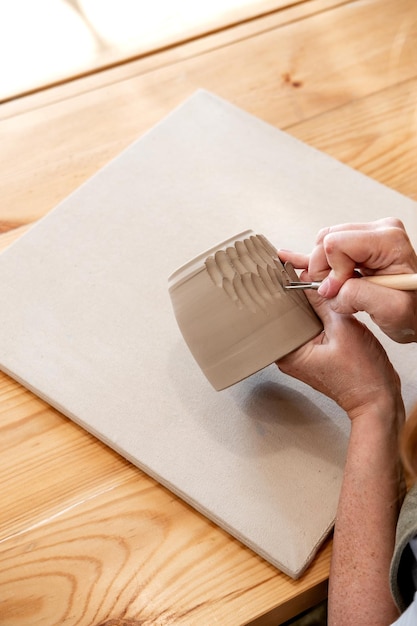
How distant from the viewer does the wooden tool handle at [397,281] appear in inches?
29.0

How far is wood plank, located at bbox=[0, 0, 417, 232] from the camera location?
3.37 ft

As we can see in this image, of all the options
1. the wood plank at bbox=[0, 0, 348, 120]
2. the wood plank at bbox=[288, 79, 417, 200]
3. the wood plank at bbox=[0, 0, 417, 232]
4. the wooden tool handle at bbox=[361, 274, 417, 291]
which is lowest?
the wooden tool handle at bbox=[361, 274, 417, 291]

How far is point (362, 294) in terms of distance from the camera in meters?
0.76

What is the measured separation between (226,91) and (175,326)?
1.36ft

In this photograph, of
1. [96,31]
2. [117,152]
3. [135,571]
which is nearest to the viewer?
[135,571]

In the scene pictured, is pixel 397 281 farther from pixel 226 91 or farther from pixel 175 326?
pixel 226 91

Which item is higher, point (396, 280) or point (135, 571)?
point (396, 280)

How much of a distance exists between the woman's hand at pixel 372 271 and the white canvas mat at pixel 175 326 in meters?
0.11

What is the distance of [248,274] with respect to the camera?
789mm

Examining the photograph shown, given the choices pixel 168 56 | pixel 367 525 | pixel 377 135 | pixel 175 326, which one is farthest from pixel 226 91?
pixel 367 525

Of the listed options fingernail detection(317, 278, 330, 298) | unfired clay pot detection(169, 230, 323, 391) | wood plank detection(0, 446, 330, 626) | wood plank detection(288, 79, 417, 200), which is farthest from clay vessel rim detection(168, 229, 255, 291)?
wood plank detection(288, 79, 417, 200)

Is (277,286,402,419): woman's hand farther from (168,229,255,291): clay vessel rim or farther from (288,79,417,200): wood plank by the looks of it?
(288,79,417,200): wood plank

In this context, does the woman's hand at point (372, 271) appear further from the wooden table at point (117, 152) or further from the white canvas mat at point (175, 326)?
the wooden table at point (117, 152)

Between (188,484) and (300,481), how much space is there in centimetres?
11
